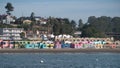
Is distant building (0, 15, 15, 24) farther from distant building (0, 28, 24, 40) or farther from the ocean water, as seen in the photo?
the ocean water

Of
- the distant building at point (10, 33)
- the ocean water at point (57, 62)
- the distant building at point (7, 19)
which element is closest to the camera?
the ocean water at point (57, 62)

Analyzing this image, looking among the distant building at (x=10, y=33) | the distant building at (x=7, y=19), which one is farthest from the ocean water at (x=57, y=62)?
the distant building at (x=7, y=19)

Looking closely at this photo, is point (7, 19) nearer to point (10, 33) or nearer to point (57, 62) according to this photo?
point (10, 33)

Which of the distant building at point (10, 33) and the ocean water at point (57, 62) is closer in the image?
the ocean water at point (57, 62)

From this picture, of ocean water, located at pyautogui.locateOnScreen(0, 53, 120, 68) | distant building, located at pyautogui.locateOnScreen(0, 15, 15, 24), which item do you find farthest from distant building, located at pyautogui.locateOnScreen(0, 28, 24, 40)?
ocean water, located at pyautogui.locateOnScreen(0, 53, 120, 68)

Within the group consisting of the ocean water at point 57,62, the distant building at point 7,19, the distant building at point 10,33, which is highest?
the distant building at point 7,19

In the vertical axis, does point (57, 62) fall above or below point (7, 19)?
below

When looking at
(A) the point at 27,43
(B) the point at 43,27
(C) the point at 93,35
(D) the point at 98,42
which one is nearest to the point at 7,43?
(A) the point at 27,43

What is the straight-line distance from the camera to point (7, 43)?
127 metres

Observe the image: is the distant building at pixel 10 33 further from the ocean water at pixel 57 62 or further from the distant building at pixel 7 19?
the ocean water at pixel 57 62

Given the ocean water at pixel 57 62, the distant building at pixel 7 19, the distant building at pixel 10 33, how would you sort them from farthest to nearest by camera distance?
the distant building at pixel 7 19
the distant building at pixel 10 33
the ocean water at pixel 57 62

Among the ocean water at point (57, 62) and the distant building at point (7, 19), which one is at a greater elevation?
the distant building at point (7, 19)

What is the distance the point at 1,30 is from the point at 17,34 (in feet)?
16.4

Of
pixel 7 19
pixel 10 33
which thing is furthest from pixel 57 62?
pixel 7 19
